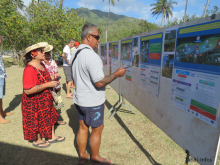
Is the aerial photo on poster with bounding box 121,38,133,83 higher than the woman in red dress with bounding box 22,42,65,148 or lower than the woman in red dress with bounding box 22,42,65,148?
higher

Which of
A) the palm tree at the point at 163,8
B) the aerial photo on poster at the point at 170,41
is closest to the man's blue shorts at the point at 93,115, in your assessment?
the aerial photo on poster at the point at 170,41

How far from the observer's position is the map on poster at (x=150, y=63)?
1.98m

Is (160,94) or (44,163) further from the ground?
(160,94)

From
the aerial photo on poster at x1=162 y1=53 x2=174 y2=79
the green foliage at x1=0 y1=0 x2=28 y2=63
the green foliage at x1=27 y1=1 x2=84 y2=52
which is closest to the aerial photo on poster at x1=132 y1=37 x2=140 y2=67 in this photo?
the aerial photo on poster at x1=162 y1=53 x2=174 y2=79

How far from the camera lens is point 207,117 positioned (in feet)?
4.37

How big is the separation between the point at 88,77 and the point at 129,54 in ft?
5.00

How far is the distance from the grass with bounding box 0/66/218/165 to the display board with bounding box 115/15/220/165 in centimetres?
71

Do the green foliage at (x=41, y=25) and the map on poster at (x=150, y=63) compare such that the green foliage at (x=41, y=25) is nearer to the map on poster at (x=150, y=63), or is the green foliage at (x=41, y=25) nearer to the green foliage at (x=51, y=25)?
the green foliage at (x=51, y=25)

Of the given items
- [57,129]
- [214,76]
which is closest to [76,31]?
[57,129]

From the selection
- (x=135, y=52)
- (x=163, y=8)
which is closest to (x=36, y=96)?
(x=135, y=52)

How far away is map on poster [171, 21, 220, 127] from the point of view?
1.22m

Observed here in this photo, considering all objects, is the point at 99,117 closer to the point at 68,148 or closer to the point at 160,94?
the point at 160,94

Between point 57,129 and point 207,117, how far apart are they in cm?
301

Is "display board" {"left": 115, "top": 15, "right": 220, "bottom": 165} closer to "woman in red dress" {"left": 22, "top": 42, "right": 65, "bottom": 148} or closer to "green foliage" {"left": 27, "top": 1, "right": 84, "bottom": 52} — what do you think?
"woman in red dress" {"left": 22, "top": 42, "right": 65, "bottom": 148}
